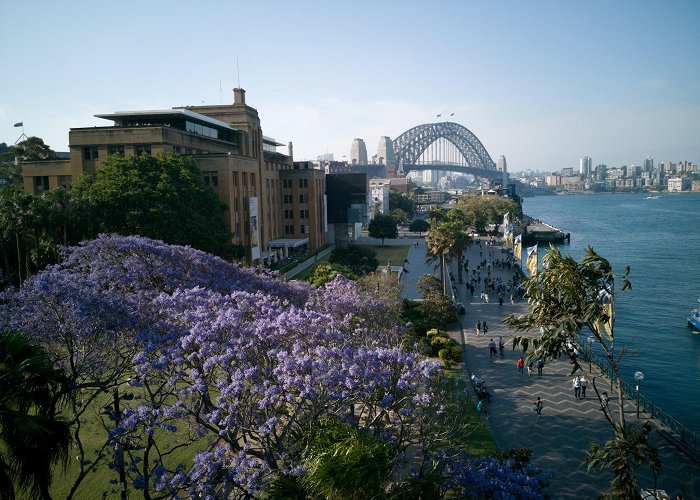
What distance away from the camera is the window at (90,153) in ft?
160

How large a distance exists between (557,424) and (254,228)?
38.9m

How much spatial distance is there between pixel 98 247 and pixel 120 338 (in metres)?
10.3

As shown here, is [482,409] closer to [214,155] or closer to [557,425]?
[557,425]

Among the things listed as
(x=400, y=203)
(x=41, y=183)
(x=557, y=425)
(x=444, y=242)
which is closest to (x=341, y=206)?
(x=444, y=242)

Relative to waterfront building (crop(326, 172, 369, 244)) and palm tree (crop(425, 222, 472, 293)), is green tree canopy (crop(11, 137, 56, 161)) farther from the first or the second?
palm tree (crop(425, 222, 472, 293))

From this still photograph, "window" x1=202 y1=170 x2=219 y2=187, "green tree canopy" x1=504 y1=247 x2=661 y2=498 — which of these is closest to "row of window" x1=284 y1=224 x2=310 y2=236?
"window" x1=202 y1=170 x2=219 y2=187

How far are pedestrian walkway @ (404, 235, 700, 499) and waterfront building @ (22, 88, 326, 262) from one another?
1043 inches

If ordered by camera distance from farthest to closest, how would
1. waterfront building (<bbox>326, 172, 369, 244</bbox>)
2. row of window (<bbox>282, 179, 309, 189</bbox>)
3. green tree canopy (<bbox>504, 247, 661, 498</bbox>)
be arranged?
waterfront building (<bbox>326, 172, 369, 244</bbox>), row of window (<bbox>282, 179, 309, 189</bbox>), green tree canopy (<bbox>504, 247, 661, 498</bbox>)

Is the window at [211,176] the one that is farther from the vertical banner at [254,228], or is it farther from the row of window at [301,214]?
the row of window at [301,214]

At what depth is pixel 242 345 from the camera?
15.6 m

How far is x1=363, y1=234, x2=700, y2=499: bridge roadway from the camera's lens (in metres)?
19.6

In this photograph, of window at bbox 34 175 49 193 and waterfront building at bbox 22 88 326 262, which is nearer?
waterfront building at bbox 22 88 326 262

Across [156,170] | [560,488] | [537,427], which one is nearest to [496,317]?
[537,427]

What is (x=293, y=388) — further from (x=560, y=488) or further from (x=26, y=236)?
(x=26, y=236)
